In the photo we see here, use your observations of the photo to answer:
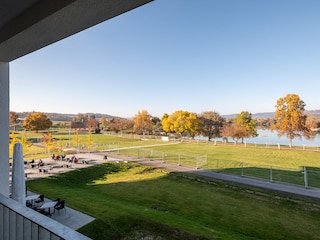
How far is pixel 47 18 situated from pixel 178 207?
8.76m

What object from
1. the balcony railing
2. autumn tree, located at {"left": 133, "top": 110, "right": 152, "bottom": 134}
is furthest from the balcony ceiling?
autumn tree, located at {"left": 133, "top": 110, "right": 152, "bottom": 134}

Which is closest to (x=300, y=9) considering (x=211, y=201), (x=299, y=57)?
(x=299, y=57)

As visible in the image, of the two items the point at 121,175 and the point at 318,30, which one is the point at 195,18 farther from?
the point at 318,30

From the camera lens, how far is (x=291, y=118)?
33.8m

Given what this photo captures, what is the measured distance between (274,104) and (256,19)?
552 inches

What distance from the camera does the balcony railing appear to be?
0.97 metres

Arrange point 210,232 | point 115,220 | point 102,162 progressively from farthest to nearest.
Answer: point 102,162 → point 115,220 → point 210,232

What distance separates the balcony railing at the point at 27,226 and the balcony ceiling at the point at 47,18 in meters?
1.16

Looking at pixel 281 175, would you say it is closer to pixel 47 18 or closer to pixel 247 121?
pixel 47 18

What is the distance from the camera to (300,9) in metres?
31.2

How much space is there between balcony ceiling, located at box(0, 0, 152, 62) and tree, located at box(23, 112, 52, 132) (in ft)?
158

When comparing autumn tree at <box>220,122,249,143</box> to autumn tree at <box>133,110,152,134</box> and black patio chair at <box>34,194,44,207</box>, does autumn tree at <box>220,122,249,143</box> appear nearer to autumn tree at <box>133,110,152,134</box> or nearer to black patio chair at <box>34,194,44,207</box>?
autumn tree at <box>133,110,152,134</box>

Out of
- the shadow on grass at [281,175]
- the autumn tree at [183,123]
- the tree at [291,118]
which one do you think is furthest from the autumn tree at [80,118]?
the shadow on grass at [281,175]

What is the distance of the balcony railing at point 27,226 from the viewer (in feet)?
3.20
